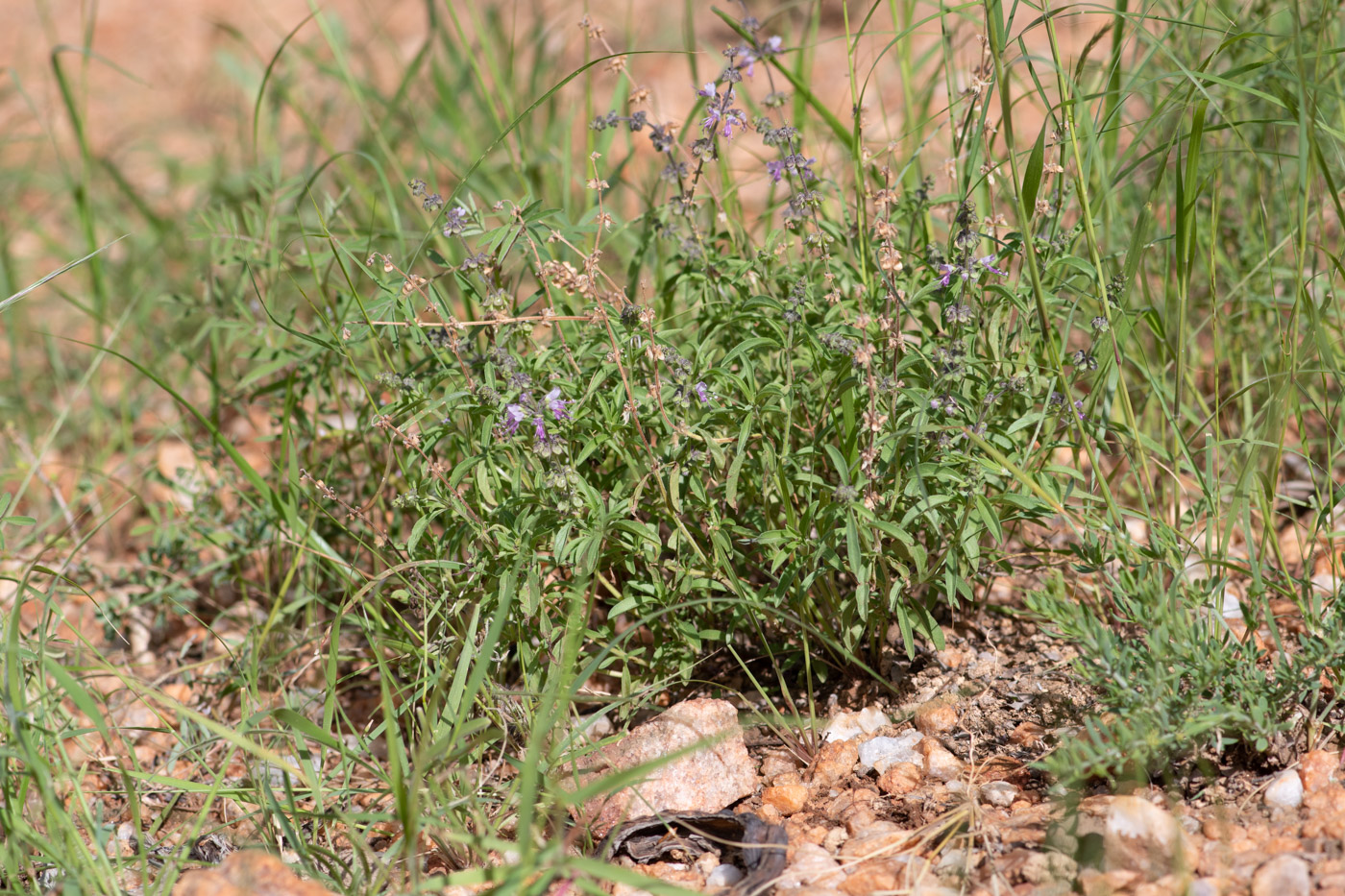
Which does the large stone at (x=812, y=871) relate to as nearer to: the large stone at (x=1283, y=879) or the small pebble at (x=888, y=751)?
the small pebble at (x=888, y=751)

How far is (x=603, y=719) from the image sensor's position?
103 inches

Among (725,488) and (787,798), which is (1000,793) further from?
(725,488)

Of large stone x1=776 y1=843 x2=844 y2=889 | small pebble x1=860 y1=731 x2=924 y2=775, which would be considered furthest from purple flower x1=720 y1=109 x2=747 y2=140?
large stone x1=776 y1=843 x2=844 y2=889

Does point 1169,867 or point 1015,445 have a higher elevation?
point 1015,445

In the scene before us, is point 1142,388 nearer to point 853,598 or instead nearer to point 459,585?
point 853,598

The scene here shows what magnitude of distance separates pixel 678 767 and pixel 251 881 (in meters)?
0.87

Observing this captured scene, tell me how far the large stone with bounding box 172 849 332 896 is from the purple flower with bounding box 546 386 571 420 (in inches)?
38.1

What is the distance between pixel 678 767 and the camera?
7.49ft

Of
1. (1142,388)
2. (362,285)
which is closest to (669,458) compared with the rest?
(1142,388)

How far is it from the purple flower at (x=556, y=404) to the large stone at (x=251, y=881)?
0.97 m

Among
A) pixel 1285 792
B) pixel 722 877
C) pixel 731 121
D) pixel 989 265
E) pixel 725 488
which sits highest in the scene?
pixel 731 121

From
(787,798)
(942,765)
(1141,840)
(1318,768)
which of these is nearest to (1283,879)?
(1141,840)

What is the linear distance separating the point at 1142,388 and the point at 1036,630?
0.83 meters

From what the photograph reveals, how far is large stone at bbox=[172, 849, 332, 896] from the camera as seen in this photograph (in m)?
1.76
